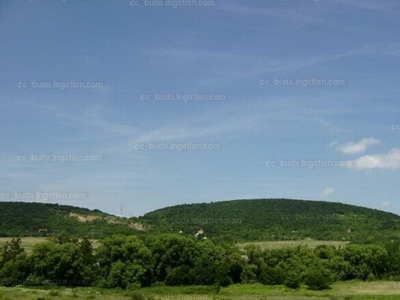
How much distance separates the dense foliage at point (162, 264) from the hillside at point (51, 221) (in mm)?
31362

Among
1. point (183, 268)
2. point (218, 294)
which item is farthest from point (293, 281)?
point (183, 268)

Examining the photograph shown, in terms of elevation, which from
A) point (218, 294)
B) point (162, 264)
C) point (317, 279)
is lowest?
point (218, 294)

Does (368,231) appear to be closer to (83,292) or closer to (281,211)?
(281,211)

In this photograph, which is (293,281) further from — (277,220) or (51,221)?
(277,220)

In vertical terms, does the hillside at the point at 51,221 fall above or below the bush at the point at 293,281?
above

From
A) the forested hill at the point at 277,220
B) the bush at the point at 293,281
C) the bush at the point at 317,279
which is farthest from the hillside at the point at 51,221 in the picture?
the bush at the point at 317,279

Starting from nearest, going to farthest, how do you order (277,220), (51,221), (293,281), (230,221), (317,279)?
(317,279) → (293,281) → (51,221) → (230,221) → (277,220)

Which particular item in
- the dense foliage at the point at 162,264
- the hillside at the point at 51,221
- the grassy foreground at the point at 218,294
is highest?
the hillside at the point at 51,221

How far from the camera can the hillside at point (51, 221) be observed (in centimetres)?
9738

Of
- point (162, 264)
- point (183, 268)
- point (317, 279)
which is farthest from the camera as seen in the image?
point (162, 264)

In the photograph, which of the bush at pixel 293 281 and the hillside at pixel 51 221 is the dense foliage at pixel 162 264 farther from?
the hillside at pixel 51 221

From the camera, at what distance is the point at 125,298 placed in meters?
43.3

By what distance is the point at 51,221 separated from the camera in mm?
107938

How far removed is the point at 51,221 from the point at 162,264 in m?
57.7
